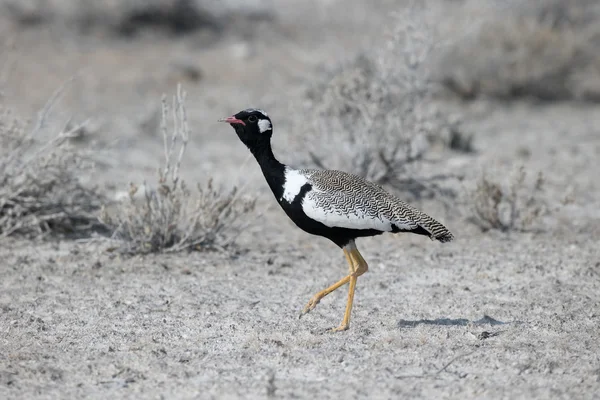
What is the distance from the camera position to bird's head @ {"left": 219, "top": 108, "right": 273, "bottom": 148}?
5.47 meters

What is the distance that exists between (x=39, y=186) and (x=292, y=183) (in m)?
2.78

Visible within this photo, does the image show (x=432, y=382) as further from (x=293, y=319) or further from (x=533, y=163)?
(x=533, y=163)

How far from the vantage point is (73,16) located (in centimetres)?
1511

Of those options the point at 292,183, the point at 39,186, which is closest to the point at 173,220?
the point at 39,186

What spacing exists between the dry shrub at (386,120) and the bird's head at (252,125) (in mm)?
2781

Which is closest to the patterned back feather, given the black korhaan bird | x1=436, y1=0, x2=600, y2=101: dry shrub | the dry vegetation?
the black korhaan bird

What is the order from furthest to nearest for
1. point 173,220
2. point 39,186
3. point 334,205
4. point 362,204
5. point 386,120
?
point 386,120
point 39,186
point 173,220
point 362,204
point 334,205

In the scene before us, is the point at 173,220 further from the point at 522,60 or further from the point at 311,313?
the point at 522,60

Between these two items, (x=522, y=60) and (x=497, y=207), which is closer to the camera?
(x=497, y=207)

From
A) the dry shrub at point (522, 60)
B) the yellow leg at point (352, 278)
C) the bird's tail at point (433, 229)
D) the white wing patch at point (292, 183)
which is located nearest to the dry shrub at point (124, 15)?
the dry shrub at point (522, 60)

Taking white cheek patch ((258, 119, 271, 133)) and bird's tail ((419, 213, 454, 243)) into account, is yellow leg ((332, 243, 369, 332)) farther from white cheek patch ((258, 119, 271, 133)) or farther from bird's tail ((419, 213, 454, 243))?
white cheek patch ((258, 119, 271, 133))

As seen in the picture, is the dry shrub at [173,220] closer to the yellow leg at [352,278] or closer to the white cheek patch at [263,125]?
the white cheek patch at [263,125]

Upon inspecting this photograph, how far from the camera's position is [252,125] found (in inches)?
216

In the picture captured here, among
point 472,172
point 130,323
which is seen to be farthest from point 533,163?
point 130,323
